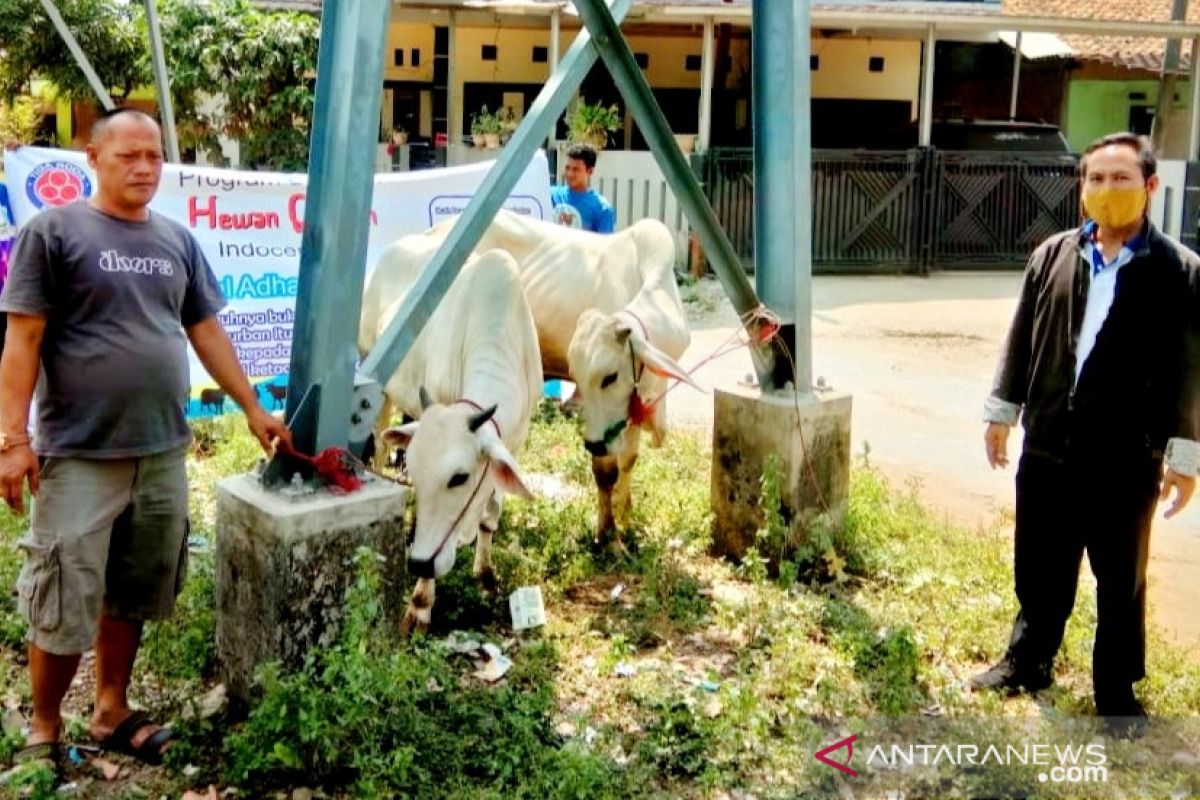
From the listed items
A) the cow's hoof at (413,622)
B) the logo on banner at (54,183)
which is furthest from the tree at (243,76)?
the cow's hoof at (413,622)

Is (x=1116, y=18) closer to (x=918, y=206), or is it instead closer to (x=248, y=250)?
(x=918, y=206)

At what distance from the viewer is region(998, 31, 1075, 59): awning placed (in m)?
22.4

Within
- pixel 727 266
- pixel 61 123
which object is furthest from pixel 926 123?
pixel 61 123

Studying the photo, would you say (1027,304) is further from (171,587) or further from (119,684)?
(119,684)

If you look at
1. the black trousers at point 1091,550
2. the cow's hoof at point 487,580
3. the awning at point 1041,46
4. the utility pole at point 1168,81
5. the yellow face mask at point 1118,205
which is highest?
the awning at point 1041,46

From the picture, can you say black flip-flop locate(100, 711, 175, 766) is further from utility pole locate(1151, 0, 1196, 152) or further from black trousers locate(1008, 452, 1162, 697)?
utility pole locate(1151, 0, 1196, 152)

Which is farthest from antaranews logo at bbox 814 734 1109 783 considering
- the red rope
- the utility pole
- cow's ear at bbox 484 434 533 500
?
the utility pole

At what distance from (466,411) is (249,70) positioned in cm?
1300

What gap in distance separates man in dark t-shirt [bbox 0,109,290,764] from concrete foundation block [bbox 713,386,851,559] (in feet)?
8.77

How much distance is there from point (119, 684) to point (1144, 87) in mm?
25041

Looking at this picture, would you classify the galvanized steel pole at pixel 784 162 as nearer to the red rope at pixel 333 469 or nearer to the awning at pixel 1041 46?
the red rope at pixel 333 469

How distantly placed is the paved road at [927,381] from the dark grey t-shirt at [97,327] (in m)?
3.07

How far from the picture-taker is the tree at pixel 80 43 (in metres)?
18.2

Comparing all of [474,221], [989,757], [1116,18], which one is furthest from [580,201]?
[1116,18]
